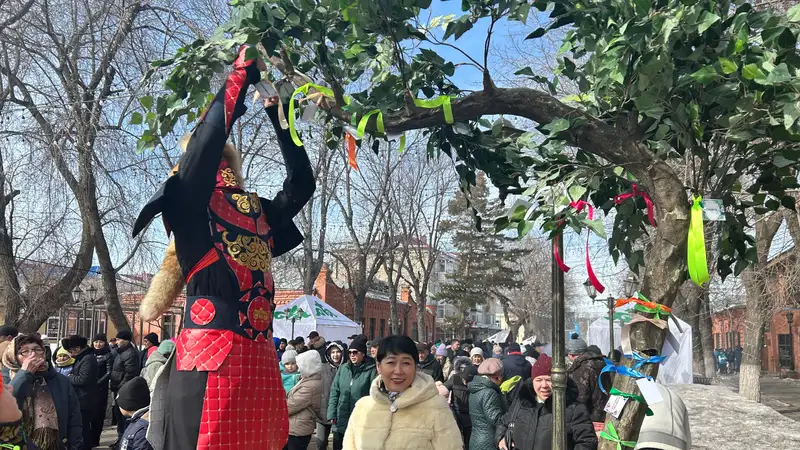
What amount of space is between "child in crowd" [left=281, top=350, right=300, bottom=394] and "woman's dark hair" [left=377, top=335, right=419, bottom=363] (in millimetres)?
5326

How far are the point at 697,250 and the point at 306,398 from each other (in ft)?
21.0

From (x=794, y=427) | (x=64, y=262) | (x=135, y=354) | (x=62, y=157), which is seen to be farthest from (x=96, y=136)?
(x=794, y=427)

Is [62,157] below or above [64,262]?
above

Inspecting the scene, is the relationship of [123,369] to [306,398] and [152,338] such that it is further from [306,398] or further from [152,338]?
[306,398]

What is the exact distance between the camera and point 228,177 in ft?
11.3

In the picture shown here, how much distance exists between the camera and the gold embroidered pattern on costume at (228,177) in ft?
11.2

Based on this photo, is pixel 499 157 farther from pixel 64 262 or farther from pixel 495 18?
pixel 64 262

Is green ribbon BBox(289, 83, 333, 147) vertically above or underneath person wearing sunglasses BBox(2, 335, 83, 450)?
above

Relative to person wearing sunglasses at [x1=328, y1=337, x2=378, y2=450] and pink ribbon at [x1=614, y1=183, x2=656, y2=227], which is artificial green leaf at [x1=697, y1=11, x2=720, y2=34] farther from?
person wearing sunglasses at [x1=328, y1=337, x2=378, y2=450]

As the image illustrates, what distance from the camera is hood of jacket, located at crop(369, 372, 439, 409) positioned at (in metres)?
3.69

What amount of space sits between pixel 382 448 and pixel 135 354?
7.82 metres

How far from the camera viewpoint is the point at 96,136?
10.3 meters

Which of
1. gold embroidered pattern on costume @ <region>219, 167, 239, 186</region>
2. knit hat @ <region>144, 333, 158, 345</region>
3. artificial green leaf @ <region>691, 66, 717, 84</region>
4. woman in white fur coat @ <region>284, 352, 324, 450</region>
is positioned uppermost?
artificial green leaf @ <region>691, 66, 717, 84</region>

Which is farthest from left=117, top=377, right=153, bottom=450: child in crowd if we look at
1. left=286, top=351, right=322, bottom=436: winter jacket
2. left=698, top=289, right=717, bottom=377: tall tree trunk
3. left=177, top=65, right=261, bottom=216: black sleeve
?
left=698, top=289, right=717, bottom=377: tall tree trunk
